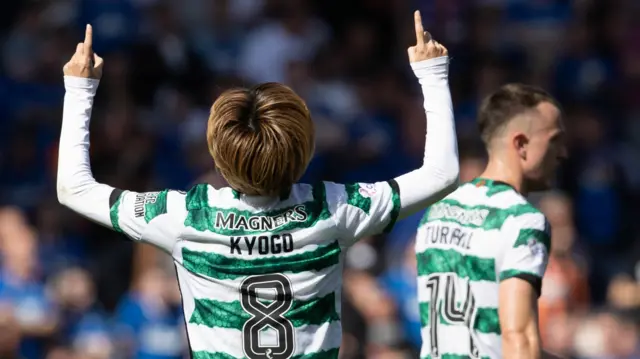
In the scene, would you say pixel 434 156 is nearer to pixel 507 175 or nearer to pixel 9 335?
pixel 507 175

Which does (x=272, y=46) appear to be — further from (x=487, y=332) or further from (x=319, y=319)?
(x=319, y=319)

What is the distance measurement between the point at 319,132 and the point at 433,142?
7117mm

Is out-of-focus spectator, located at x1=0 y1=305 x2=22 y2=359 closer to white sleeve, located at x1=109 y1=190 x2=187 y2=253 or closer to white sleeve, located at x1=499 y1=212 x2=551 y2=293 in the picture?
white sleeve, located at x1=499 y1=212 x2=551 y2=293

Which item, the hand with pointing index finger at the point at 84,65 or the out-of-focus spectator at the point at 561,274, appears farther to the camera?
the out-of-focus spectator at the point at 561,274

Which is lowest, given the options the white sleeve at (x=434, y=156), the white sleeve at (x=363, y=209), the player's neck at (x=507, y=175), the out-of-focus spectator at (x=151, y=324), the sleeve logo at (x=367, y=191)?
the out-of-focus spectator at (x=151, y=324)

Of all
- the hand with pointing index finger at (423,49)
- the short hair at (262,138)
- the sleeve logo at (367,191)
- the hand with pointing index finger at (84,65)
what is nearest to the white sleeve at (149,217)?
the short hair at (262,138)

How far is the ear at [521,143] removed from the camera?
5.03 m

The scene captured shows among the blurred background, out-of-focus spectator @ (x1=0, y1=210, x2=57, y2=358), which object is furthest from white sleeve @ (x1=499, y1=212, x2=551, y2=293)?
out-of-focus spectator @ (x1=0, y1=210, x2=57, y2=358)

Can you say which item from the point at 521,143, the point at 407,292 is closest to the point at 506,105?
the point at 521,143

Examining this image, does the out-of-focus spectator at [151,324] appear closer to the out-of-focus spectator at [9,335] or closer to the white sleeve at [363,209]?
the out-of-focus spectator at [9,335]

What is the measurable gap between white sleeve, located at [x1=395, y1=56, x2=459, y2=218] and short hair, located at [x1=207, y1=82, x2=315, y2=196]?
339 millimetres

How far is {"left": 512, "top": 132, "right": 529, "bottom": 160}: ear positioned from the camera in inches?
198

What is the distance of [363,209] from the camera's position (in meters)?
3.72

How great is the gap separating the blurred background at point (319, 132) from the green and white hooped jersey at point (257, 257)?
462cm
